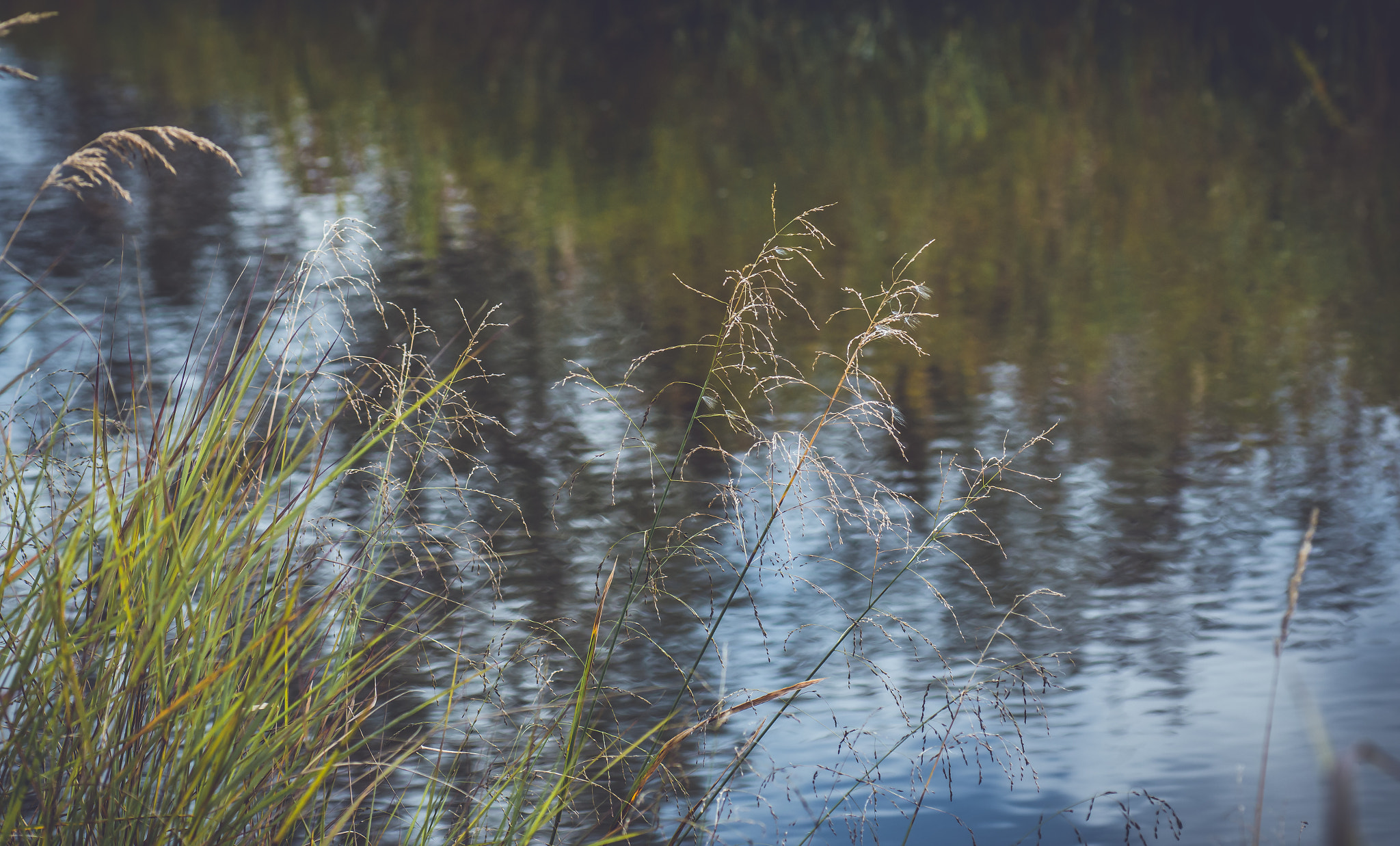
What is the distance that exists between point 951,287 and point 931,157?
394 centimetres

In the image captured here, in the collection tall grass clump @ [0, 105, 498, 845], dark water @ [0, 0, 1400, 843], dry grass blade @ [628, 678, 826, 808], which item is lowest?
dark water @ [0, 0, 1400, 843]

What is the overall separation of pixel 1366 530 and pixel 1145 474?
2.71 feet

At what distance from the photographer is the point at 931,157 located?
12141mm

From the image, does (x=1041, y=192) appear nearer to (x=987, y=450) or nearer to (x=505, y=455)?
(x=987, y=450)

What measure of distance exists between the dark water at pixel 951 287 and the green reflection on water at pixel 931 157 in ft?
0.17

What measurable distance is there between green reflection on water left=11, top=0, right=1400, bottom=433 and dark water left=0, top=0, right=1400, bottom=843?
0.05 meters

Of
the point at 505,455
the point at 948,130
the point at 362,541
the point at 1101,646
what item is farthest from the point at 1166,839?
the point at 948,130

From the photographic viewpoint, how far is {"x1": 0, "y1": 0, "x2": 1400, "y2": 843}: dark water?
390 centimetres

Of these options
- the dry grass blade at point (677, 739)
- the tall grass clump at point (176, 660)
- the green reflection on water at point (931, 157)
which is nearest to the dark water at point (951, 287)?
the green reflection on water at point (931, 157)

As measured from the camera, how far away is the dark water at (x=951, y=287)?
12.8ft

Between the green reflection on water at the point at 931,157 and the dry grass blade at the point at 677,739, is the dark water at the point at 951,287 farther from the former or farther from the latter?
the dry grass blade at the point at 677,739

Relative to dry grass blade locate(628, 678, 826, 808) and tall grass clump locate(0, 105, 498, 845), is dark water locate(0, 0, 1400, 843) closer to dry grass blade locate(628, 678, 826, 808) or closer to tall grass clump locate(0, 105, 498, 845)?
dry grass blade locate(628, 678, 826, 808)

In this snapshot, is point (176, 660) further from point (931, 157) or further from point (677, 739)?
point (931, 157)

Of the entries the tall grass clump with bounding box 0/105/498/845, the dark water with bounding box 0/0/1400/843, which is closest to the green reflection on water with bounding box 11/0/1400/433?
the dark water with bounding box 0/0/1400/843
